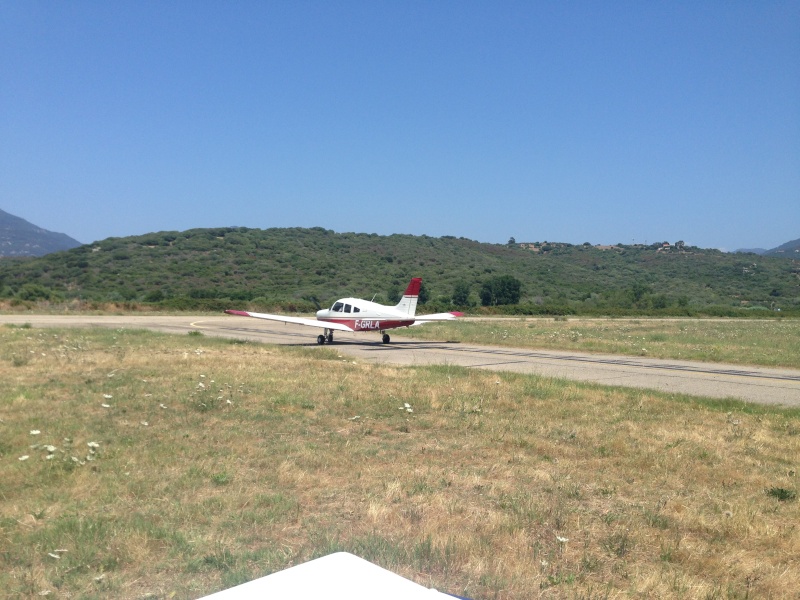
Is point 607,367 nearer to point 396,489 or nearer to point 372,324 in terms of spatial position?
point 372,324

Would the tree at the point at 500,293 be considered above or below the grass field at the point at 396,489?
above

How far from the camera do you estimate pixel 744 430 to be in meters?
11.4

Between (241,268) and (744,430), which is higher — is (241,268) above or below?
above

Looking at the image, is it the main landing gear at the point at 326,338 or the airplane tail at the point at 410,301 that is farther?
the main landing gear at the point at 326,338

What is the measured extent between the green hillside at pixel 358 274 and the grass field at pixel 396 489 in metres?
48.2

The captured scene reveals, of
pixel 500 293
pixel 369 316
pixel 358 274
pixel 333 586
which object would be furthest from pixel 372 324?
pixel 358 274

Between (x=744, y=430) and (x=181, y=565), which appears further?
(x=744, y=430)

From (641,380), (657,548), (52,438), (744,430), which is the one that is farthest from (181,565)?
(641,380)

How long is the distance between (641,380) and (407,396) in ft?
28.6

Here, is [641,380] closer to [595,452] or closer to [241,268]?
[595,452]

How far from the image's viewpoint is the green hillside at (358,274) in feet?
251

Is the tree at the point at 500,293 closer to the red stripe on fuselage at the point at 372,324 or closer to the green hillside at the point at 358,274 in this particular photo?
the green hillside at the point at 358,274

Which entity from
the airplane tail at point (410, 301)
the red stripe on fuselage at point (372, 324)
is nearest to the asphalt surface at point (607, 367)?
the red stripe on fuselage at point (372, 324)

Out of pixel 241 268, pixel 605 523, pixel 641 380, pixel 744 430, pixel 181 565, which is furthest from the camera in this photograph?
pixel 241 268
